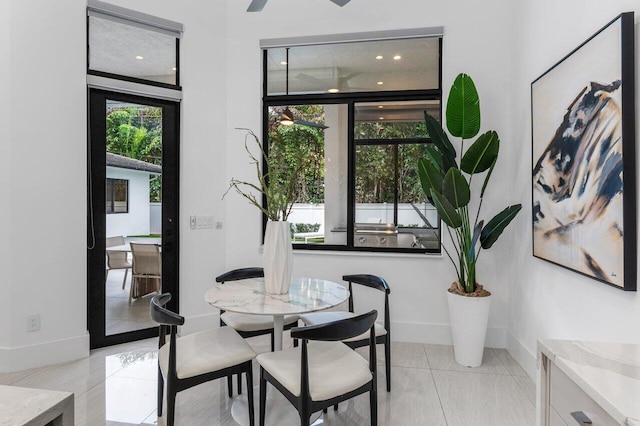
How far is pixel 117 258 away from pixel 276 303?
216 cm

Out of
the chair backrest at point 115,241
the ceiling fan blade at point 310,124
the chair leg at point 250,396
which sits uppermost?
the ceiling fan blade at point 310,124

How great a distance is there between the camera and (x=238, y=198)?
13.4ft

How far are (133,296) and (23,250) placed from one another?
3.35 ft

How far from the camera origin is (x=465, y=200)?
297cm

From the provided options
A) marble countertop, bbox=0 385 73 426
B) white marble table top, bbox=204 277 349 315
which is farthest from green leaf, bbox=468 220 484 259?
marble countertop, bbox=0 385 73 426

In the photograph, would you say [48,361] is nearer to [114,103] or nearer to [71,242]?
[71,242]

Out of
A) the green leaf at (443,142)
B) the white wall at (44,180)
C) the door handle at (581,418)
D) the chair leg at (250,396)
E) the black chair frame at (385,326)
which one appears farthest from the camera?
the green leaf at (443,142)

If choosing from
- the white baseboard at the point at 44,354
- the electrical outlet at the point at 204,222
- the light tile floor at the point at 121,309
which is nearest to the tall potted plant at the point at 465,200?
the electrical outlet at the point at 204,222

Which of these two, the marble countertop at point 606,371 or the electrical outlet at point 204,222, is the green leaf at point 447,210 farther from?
the electrical outlet at point 204,222

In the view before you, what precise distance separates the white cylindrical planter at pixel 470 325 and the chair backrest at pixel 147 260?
281 cm

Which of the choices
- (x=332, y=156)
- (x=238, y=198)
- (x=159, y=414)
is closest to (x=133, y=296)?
(x=238, y=198)

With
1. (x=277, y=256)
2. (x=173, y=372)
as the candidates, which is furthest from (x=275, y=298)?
(x=173, y=372)

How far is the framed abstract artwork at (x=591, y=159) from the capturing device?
5.83 feet

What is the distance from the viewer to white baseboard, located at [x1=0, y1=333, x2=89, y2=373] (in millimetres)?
2957
